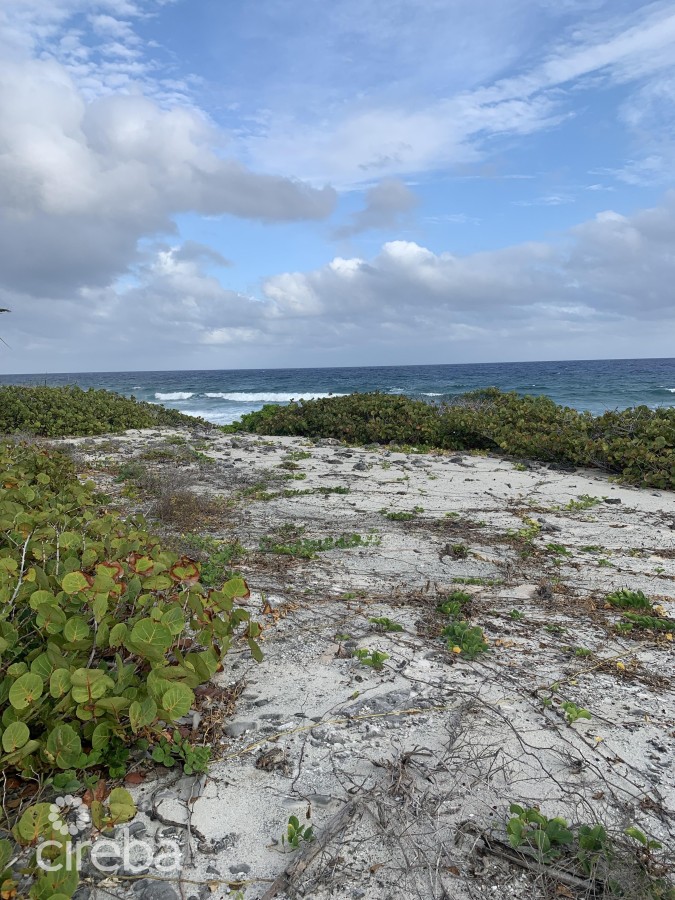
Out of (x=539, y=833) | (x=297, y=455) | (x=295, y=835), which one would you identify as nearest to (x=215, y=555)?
(x=295, y=835)

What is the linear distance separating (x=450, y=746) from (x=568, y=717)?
584 mm

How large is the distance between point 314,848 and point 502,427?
898cm

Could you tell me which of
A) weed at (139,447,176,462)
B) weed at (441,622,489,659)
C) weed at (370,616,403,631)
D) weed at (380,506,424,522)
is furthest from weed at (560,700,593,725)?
weed at (139,447,176,462)

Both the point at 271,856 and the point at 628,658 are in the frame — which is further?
the point at 628,658

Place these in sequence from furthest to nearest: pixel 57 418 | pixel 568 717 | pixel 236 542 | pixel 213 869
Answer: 1. pixel 57 418
2. pixel 236 542
3. pixel 568 717
4. pixel 213 869

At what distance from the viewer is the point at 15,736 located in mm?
1744

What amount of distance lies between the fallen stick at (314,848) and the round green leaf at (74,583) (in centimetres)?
121

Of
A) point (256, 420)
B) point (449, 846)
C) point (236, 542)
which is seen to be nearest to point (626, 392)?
point (256, 420)

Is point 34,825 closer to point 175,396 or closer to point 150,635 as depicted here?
point 150,635

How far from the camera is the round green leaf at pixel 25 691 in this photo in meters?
1.80

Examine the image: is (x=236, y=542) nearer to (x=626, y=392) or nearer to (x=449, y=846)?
(x=449, y=846)

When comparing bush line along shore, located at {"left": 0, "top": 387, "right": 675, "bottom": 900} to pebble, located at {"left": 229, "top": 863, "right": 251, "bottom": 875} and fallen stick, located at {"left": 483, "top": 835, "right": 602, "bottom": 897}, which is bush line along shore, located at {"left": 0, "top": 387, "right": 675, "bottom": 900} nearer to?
fallen stick, located at {"left": 483, "top": 835, "right": 602, "bottom": 897}

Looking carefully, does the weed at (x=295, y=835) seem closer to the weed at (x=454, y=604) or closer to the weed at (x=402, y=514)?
the weed at (x=454, y=604)

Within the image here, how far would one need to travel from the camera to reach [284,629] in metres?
3.34
